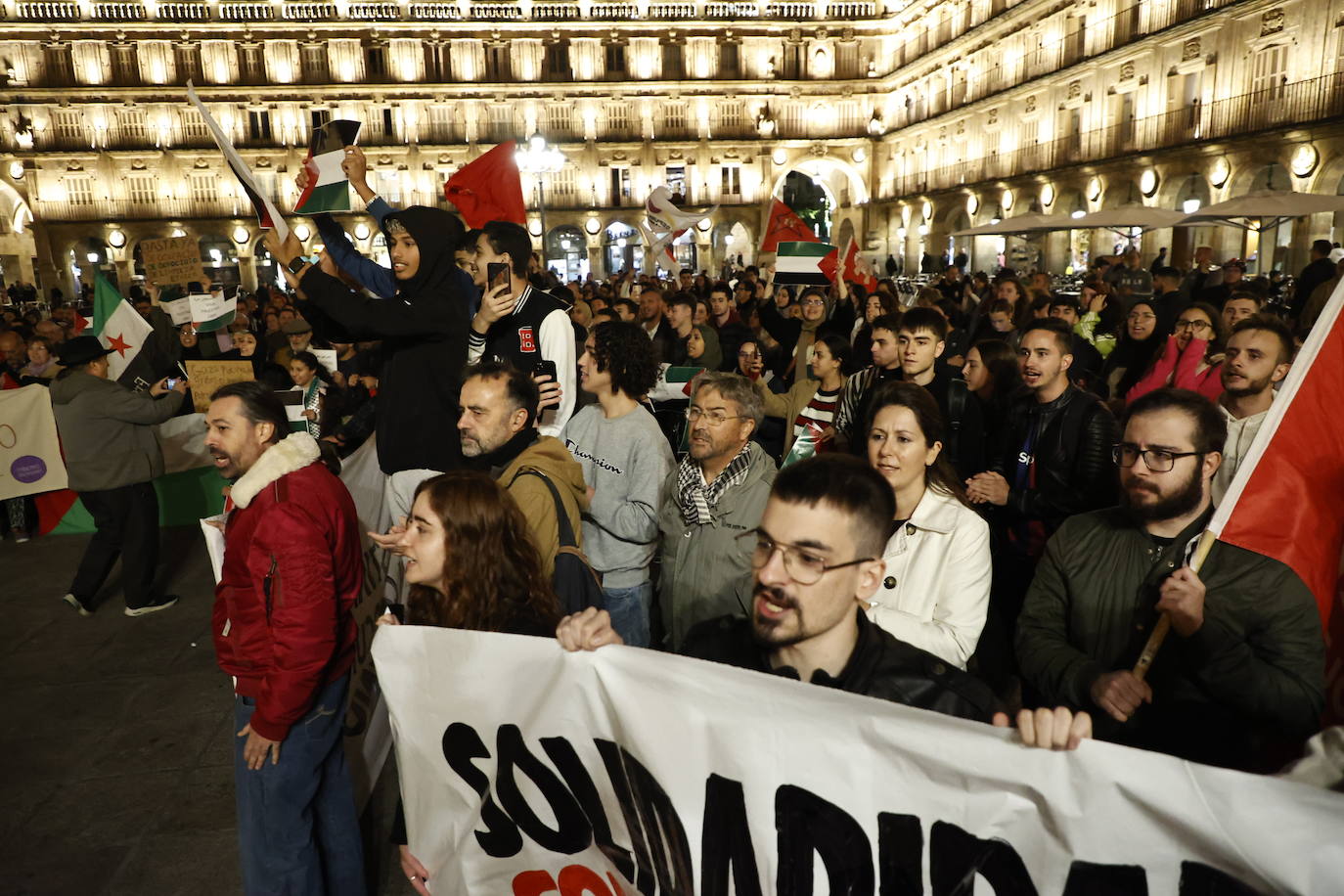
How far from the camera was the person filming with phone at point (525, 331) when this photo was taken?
151 inches

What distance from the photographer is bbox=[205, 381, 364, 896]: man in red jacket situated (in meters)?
2.49

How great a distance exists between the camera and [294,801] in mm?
2623

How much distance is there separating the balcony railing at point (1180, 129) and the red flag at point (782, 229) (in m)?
16.1

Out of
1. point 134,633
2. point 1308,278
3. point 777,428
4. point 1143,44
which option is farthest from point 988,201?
point 134,633

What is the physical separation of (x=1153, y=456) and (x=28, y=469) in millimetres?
8030

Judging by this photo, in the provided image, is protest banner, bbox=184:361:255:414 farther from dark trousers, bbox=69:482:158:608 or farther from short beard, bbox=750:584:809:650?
short beard, bbox=750:584:809:650

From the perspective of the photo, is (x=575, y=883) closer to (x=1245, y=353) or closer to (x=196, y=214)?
(x=1245, y=353)

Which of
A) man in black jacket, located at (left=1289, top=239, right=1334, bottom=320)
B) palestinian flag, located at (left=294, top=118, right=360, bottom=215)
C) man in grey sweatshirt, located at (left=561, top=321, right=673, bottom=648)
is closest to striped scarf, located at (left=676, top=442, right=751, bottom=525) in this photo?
man in grey sweatshirt, located at (left=561, top=321, right=673, bottom=648)

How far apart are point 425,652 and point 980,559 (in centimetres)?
154

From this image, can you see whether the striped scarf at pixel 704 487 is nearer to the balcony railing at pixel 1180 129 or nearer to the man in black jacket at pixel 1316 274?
the man in black jacket at pixel 1316 274

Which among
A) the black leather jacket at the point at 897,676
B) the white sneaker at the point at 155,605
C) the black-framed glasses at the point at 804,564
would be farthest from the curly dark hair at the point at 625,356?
the white sneaker at the point at 155,605

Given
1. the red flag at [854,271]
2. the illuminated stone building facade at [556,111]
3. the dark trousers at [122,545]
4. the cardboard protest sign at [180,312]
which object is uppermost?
the illuminated stone building facade at [556,111]

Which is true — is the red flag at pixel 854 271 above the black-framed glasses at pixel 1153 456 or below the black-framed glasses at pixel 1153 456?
above

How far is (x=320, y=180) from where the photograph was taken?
14.2 ft
